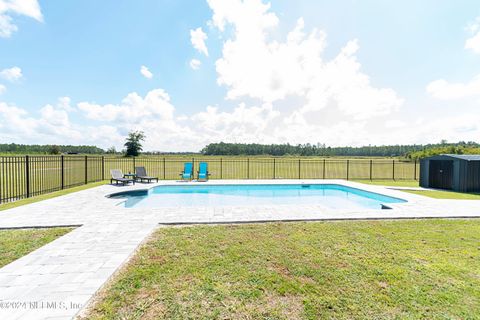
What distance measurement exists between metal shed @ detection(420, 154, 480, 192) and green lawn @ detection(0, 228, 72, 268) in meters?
14.4

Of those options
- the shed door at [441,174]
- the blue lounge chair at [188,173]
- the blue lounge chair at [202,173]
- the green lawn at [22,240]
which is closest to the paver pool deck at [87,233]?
the green lawn at [22,240]

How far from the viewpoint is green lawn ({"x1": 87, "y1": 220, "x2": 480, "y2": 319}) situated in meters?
2.08

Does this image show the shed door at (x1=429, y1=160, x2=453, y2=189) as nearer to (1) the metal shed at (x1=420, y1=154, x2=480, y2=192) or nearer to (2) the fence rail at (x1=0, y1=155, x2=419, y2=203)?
(1) the metal shed at (x1=420, y1=154, x2=480, y2=192)

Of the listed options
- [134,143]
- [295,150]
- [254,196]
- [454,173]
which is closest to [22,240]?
[254,196]

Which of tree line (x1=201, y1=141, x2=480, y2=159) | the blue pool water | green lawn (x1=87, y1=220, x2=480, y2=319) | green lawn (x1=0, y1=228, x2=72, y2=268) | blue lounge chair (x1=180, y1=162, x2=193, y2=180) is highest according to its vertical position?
tree line (x1=201, y1=141, x2=480, y2=159)

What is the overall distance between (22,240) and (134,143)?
4439 cm

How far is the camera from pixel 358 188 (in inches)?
405

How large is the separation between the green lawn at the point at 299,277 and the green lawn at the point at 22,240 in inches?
69.3

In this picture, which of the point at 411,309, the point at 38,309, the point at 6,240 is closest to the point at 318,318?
the point at 411,309

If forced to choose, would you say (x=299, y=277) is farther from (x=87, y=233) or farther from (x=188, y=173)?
(x=188, y=173)

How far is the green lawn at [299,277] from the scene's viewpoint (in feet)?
6.82

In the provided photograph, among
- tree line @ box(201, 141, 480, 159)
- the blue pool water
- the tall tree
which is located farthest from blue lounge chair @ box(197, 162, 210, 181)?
tree line @ box(201, 141, 480, 159)

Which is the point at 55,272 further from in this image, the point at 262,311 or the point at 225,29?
the point at 225,29

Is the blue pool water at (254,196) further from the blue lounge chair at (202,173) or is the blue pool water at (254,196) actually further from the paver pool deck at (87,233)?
the blue lounge chair at (202,173)
